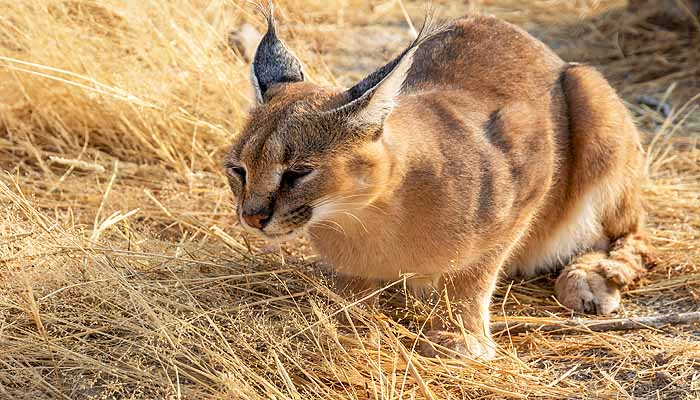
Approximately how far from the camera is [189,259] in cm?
366

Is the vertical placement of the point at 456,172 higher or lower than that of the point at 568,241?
higher

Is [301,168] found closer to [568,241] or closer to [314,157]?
[314,157]

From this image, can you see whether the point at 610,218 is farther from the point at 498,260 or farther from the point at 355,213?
the point at 355,213

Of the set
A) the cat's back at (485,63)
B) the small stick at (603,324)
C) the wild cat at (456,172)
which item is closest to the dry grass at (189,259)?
the small stick at (603,324)

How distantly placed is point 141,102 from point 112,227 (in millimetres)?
759

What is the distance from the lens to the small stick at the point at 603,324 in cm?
356

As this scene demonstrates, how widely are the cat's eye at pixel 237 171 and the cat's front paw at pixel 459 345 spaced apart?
3.00 feet

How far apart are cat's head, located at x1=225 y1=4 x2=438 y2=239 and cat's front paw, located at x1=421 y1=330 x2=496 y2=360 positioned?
661 mm

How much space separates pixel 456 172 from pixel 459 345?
627 mm

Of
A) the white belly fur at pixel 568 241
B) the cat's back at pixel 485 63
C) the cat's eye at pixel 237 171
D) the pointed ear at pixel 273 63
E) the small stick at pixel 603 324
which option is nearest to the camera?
the cat's eye at pixel 237 171

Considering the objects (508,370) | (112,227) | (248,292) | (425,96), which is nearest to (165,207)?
(112,227)

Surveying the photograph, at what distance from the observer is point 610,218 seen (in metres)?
4.06

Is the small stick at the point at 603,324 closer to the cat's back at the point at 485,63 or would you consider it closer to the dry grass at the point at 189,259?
the dry grass at the point at 189,259

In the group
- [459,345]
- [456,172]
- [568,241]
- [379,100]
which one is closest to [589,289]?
[568,241]
